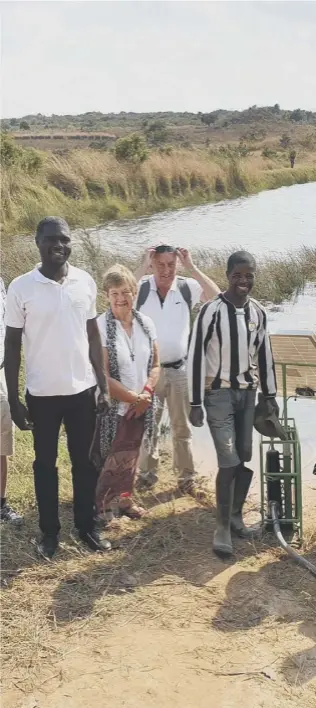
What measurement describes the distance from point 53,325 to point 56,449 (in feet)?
2.12

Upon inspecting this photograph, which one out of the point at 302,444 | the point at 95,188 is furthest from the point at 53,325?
the point at 95,188

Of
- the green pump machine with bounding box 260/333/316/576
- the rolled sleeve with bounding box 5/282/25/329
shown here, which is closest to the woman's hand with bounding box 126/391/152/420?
the green pump machine with bounding box 260/333/316/576

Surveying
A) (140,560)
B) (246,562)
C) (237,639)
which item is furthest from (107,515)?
(237,639)

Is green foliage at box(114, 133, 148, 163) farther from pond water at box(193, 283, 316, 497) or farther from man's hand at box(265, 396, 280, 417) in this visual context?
man's hand at box(265, 396, 280, 417)

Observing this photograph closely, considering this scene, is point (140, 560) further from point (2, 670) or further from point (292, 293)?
point (292, 293)

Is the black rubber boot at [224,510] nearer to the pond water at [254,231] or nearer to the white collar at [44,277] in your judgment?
the white collar at [44,277]

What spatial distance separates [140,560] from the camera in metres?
3.94

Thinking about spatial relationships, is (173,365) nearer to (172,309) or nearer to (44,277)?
(172,309)

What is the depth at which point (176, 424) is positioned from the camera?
4738 mm

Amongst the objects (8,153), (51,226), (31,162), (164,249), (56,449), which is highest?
(8,153)

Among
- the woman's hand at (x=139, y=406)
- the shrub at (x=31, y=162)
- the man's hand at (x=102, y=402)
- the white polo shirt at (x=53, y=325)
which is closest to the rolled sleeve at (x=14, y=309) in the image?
the white polo shirt at (x=53, y=325)

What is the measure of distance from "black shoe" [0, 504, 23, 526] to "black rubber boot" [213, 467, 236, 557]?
3.51 feet

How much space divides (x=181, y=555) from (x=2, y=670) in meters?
1.19

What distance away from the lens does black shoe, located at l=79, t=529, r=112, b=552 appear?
13.1 ft
